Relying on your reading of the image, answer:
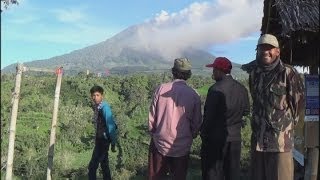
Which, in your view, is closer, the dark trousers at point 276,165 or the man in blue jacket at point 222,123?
the dark trousers at point 276,165

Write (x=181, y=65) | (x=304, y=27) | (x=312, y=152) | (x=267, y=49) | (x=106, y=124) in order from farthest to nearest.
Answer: (x=106, y=124)
(x=181, y=65)
(x=304, y=27)
(x=312, y=152)
(x=267, y=49)

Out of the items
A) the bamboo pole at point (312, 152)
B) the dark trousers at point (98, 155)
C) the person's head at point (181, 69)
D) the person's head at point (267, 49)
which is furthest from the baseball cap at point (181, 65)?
the dark trousers at point (98, 155)

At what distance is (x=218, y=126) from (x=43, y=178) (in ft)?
18.9

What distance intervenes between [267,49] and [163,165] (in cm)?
152

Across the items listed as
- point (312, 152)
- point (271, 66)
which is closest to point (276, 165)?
point (312, 152)

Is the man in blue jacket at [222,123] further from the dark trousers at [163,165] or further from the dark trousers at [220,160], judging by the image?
the dark trousers at [163,165]

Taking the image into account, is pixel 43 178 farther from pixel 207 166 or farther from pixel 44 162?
pixel 207 166

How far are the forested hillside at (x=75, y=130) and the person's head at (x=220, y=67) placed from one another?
3.83m

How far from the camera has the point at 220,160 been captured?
4.74 metres

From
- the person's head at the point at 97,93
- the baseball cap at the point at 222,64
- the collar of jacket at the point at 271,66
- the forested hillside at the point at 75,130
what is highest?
the baseball cap at the point at 222,64

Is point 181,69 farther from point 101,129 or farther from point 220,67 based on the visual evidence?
point 101,129

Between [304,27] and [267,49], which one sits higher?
[304,27]

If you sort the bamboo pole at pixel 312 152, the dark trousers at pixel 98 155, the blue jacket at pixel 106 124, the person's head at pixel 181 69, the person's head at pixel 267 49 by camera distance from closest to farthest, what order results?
1. the person's head at pixel 267 49
2. the bamboo pole at pixel 312 152
3. the person's head at pixel 181 69
4. the blue jacket at pixel 106 124
5. the dark trousers at pixel 98 155

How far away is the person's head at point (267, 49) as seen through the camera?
3850 millimetres
